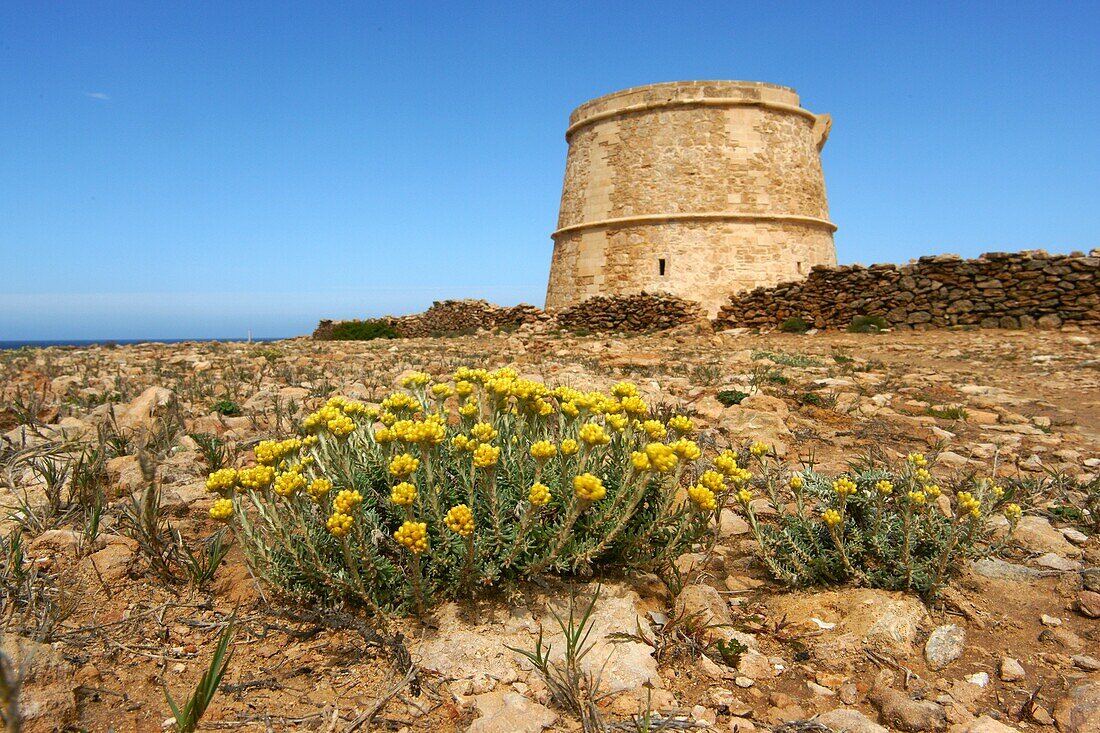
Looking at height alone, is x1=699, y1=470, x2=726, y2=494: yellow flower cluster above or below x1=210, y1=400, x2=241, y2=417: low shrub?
above

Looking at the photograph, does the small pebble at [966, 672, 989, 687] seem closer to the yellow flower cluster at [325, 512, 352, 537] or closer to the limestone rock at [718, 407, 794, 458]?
the yellow flower cluster at [325, 512, 352, 537]

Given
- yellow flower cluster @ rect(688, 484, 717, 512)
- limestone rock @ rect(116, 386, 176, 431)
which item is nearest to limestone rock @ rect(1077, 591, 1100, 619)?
yellow flower cluster @ rect(688, 484, 717, 512)

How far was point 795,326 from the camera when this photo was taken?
46.5ft

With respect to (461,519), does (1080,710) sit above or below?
below

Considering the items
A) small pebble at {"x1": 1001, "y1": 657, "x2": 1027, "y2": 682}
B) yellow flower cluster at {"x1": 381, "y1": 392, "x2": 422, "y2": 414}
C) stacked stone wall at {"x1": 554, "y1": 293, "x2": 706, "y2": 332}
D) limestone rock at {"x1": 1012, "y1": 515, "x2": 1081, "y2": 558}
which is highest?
stacked stone wall at {"x1": 554, "y1": 293, "x2": 706, "y2": 332}

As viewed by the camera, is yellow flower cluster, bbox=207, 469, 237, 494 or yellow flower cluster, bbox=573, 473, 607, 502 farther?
yellow flower cluster, bbox=207, 469, 237, 494

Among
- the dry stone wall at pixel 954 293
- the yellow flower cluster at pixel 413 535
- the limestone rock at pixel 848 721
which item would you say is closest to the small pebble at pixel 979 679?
the limestone rock at pixel 848 721

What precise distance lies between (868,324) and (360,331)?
13.8m

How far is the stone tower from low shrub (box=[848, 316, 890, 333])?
3609 millimetres

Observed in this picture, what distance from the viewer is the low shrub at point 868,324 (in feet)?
42.8

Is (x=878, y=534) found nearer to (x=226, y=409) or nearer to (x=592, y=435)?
(x=592, y=435)

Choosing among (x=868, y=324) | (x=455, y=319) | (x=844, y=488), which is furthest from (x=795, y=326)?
(x=844, y=488)

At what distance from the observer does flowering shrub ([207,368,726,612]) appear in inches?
74.2

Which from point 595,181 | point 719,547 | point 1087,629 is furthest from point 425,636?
point 595,181
